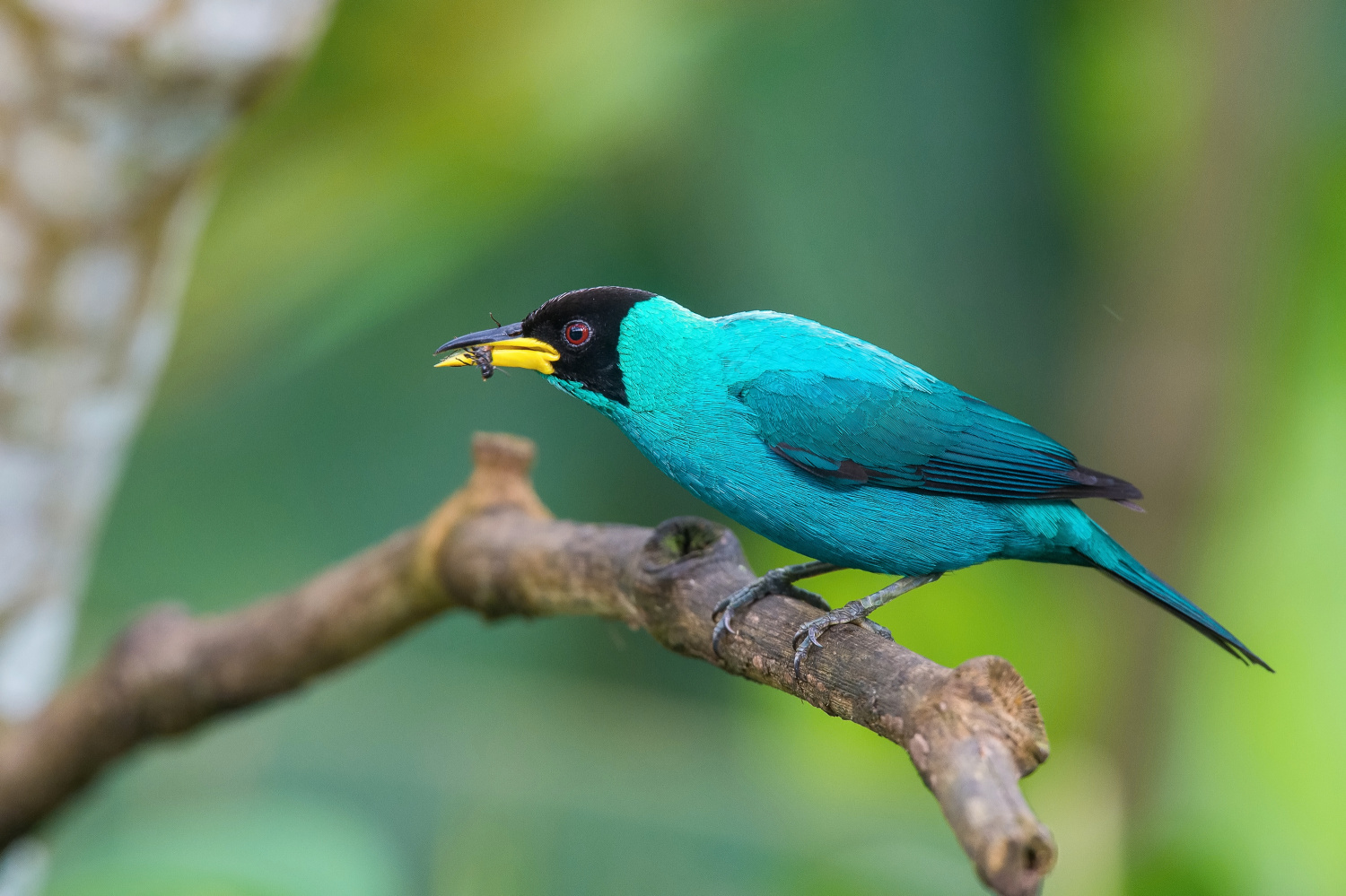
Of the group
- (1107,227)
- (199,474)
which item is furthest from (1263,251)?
(199,474)

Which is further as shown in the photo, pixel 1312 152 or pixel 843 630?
pixel 1312 152

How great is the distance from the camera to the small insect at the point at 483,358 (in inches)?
60.6

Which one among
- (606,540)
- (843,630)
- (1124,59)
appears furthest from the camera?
(1124,59)

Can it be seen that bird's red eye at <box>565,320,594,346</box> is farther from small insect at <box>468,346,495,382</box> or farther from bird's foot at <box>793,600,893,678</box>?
bird's foot at <box>793,600,893,678</box>

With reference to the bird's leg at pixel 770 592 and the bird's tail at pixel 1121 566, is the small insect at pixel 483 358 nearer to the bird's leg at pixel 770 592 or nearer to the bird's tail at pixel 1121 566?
the bird's leg at pixel 770 592

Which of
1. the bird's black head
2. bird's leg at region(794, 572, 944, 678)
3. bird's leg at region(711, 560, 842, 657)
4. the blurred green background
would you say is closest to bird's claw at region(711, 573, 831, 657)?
bird's leg at region(711, 560, 842, 657)

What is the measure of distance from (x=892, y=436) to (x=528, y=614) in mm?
745

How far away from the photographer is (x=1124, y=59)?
4695 millimetres

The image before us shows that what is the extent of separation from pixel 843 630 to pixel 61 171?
65.9 inches

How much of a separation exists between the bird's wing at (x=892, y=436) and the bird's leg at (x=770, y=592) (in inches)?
7.1

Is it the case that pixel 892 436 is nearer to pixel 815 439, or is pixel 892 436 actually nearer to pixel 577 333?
pixel 815 439

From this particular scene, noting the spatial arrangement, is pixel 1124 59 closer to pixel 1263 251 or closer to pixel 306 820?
pixel 1263 251

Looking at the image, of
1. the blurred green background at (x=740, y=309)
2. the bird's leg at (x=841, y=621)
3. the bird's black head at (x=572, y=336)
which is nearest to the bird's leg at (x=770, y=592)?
the bird's leg at (x=841, y=621)

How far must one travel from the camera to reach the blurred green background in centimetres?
355
